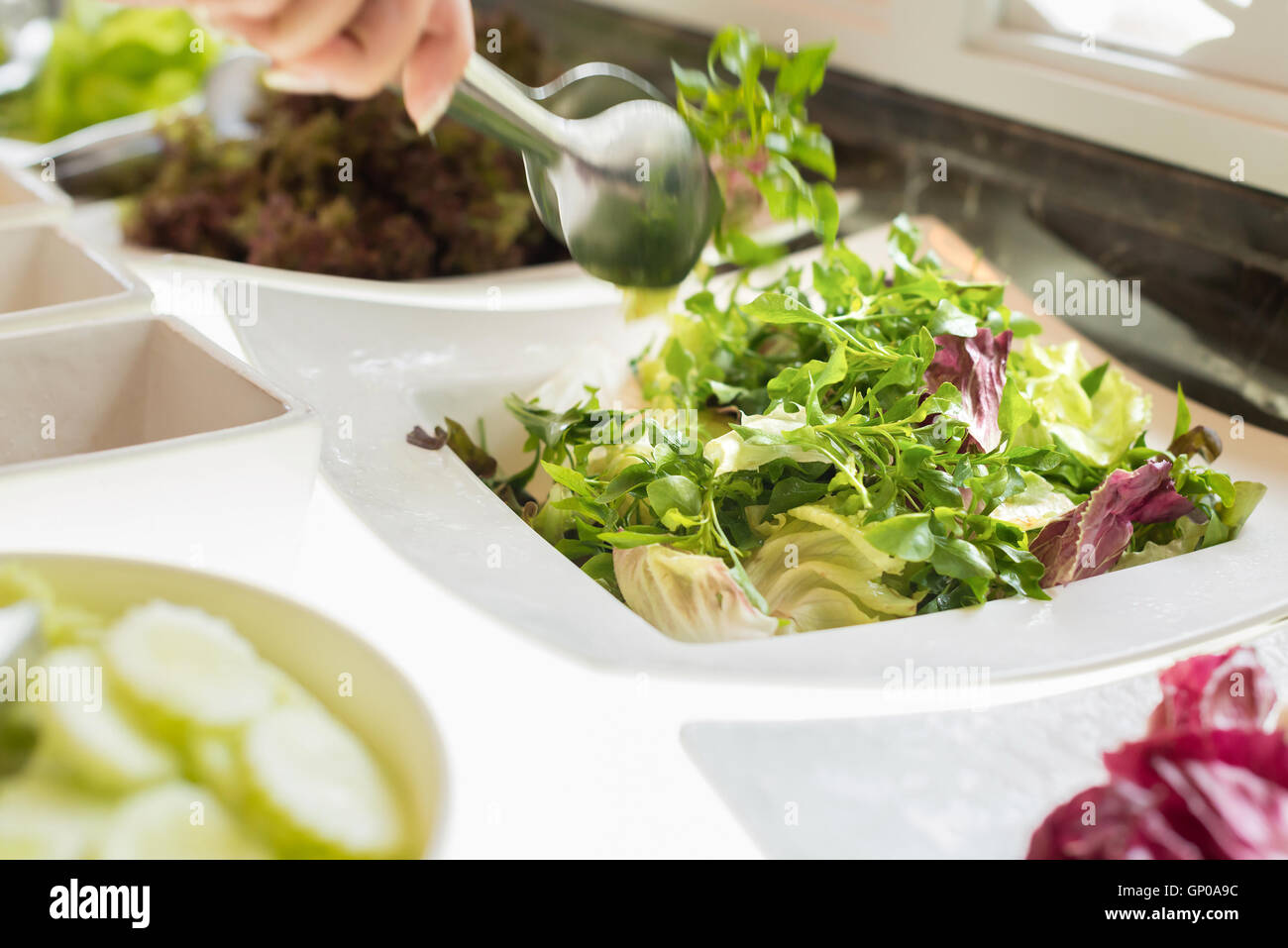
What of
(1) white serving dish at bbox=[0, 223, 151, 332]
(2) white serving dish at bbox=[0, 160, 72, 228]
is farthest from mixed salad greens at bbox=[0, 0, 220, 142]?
(1) white serving dish at bbox=[0, 223, 151, 332]

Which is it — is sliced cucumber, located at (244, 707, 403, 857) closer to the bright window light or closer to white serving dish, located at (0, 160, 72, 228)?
white serving dish, located at (0, 160, 72, 228)

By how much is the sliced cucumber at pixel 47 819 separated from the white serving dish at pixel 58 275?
0.43 m

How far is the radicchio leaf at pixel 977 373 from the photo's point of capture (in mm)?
726

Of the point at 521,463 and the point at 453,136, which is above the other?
the point at 453,136

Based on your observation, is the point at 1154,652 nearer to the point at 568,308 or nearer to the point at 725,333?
the point at 725,333

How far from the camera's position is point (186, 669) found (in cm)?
43

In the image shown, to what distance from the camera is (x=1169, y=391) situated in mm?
973

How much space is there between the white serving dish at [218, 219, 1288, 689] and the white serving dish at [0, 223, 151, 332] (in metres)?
0.11

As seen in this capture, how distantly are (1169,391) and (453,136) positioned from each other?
750mm

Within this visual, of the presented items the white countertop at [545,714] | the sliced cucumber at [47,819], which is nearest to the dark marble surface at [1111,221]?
the white countertop at [545,714]

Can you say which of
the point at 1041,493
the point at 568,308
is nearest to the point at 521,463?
the point at 568,308

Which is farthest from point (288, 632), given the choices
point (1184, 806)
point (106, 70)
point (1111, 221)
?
point (106, 70)

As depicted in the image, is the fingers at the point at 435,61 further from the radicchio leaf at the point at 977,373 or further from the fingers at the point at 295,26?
the radicchio leaf at the point at 977,373

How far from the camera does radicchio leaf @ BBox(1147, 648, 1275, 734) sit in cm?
50
